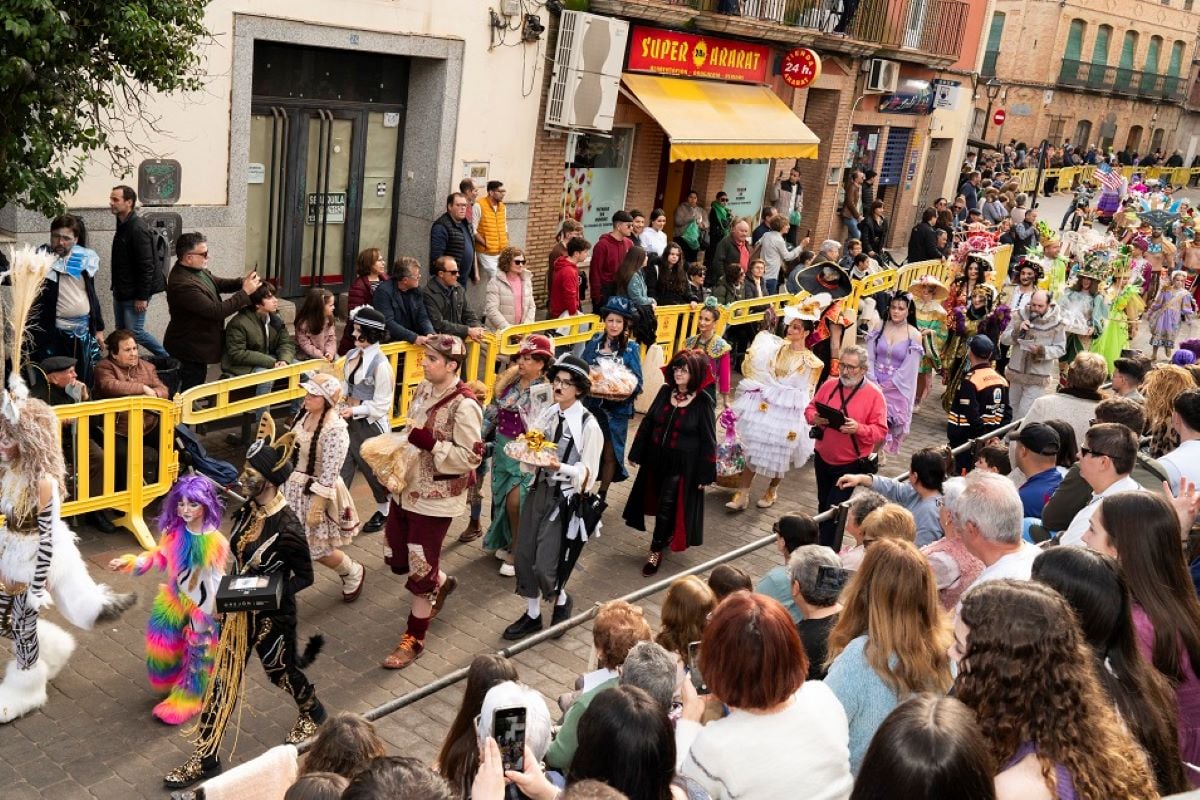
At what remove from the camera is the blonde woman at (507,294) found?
38.0 ft

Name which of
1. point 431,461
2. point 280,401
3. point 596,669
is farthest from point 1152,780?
point 280,401

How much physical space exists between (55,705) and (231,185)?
6.40m

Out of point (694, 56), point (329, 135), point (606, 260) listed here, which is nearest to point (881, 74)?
point (694, 56)

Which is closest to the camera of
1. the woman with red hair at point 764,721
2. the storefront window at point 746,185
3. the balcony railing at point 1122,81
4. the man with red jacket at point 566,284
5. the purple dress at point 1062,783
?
the purple dress at point 1062,783

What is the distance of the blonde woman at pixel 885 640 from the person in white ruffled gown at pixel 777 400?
5.32 metres

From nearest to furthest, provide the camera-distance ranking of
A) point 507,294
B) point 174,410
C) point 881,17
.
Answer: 1. point 174,410
2. point 507,294
3. point 881,17

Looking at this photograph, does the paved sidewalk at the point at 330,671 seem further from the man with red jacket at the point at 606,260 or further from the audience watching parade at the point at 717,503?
the man with red jacket at the point at 606,260

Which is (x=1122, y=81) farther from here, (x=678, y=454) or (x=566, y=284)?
(x=678, y=454)

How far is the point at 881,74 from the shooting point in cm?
2380

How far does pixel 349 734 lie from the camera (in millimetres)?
3887

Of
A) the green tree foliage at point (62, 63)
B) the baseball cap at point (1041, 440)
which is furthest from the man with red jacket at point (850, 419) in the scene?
the green tree foliage at point (62, 63)

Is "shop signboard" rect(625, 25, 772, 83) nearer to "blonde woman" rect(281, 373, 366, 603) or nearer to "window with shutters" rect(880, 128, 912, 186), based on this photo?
"window with shutters" rect(880, 128, 912, 186)

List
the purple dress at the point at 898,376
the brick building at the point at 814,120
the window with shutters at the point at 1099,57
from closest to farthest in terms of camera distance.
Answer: the purple dress at the point at 898,376 < the brick building at the point at 814,120 < the window with shutters at the point at 1099,57

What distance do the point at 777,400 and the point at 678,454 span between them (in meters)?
1.51
